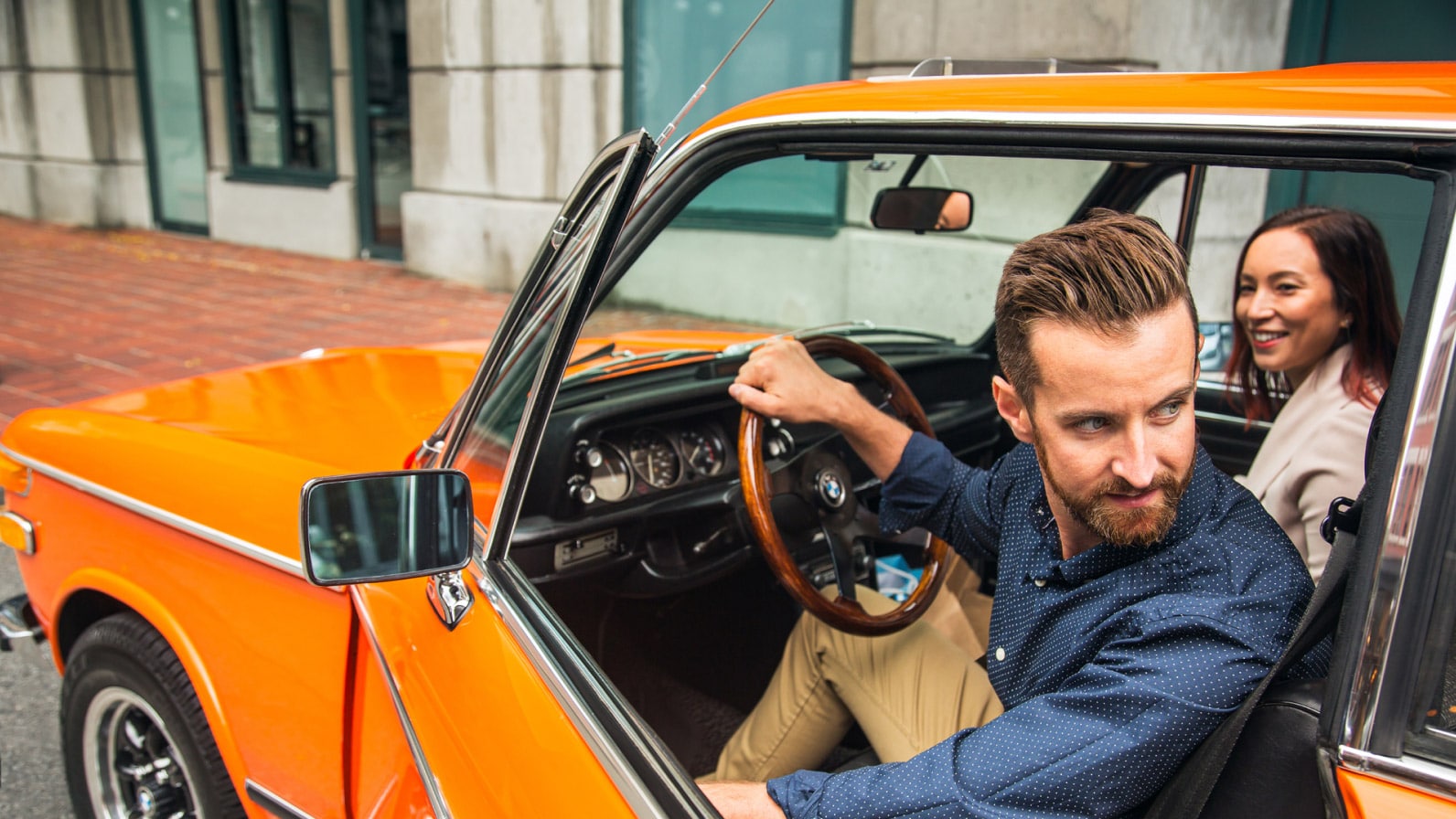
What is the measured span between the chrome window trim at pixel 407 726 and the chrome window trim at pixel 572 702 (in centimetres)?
20

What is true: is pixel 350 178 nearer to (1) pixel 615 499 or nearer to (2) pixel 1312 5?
(2) pixel 1312 5

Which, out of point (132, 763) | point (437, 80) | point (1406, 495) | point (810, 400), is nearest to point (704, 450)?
point (810, 400)

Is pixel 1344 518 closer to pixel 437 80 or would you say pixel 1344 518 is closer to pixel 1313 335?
pixel 1313 335

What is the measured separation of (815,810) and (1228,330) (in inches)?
103

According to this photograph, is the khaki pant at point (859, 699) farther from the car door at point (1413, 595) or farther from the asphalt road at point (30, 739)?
the asphalt road at point (30, 739)

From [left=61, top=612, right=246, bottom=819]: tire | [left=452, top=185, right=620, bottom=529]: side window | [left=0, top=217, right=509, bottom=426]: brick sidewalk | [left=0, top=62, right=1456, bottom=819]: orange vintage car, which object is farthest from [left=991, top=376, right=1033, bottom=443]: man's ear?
[left=0, top=217, right=509, bottom=426]: brick sidewalk

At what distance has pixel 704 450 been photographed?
2.52 meters

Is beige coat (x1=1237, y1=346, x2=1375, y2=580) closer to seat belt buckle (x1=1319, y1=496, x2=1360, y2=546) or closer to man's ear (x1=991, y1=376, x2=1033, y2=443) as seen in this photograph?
man's ear (x1=991, y1=376, x2=1033, y2=443)

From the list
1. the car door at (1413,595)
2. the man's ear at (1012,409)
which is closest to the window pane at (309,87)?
the man's ear at (1012,409)

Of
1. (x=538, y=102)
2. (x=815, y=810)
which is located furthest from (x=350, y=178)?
(x=815, y=810)

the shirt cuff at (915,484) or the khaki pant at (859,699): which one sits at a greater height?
the shirt cuff at (915,484)

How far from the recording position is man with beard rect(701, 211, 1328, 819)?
1.17m

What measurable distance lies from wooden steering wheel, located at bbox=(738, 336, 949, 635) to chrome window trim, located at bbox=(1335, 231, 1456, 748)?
1.10m

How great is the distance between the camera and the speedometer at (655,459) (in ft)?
7.80
